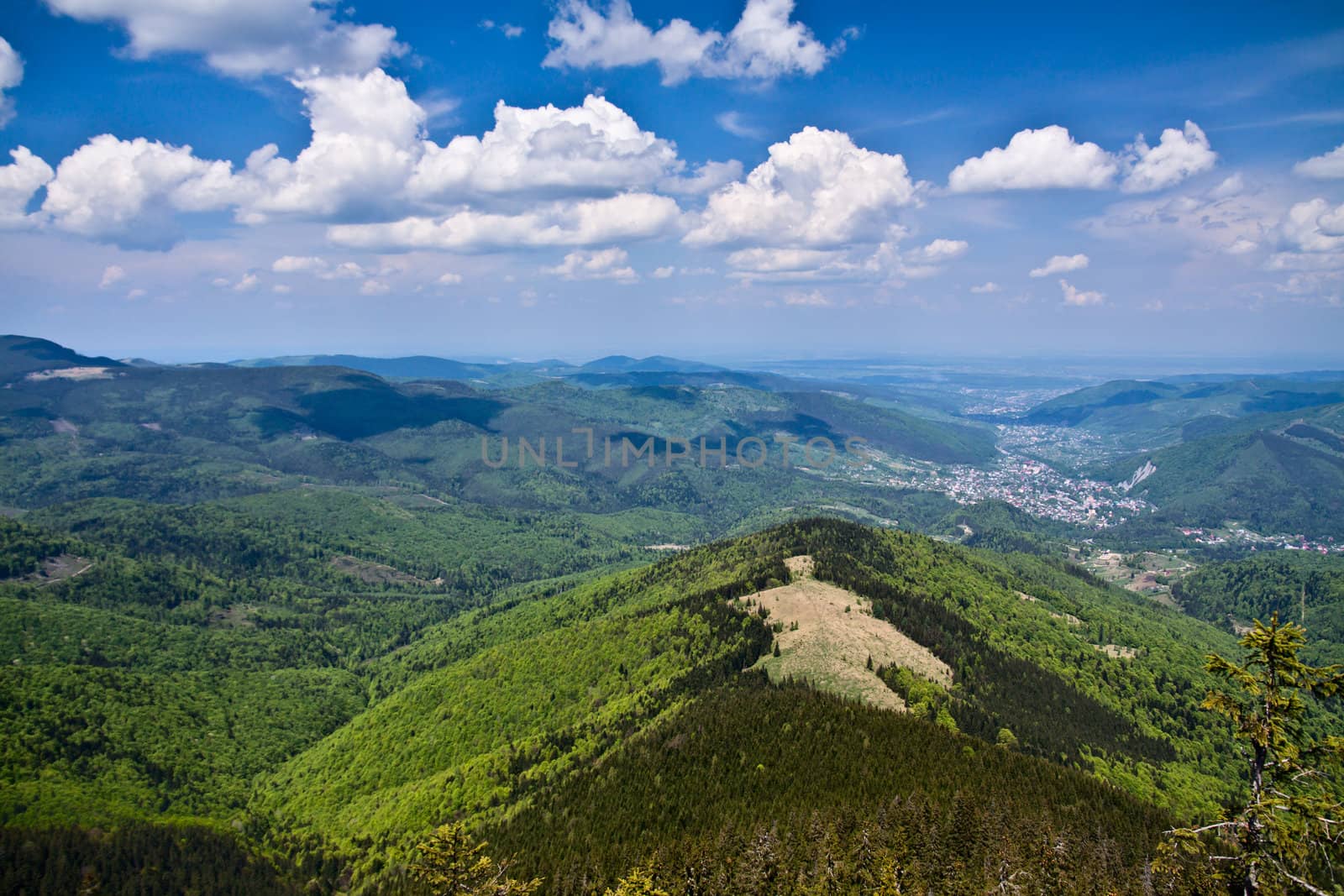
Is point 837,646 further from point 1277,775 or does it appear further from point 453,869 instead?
Result: point 1277,775

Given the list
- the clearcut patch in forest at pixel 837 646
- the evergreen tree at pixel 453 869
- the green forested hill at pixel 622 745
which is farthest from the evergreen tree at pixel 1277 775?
the clearcut patch in forest at pixel 837 646

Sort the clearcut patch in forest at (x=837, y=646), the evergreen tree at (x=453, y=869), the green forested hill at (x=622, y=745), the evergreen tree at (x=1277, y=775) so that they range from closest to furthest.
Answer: the evergreen tree at (x=1277, y=775) → the evergreen tree at (x=453, y=869) → the green forested hill at (x=622, y=745) → the clearcut patch in forest at (x=837, y=646)

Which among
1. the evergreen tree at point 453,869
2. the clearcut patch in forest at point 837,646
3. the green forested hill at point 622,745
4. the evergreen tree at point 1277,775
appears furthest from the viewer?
the clearcut patch in forest at point 837,646

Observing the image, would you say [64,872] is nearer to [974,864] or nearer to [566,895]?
[566,895]

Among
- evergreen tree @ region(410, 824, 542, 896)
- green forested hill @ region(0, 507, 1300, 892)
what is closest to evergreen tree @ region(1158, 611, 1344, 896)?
evergreen tree @ region(410, 824, 542, 896)

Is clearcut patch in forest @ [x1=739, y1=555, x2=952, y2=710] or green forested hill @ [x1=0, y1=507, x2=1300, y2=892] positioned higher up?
clearcut patch in forest @ [x1=739, y1=555, x2=952, y2=710]

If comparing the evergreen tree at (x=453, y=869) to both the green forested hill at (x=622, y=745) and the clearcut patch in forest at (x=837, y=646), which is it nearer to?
the green forested hill at (x=622, y=745)

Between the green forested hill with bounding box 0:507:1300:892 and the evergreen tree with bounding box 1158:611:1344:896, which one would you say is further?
the green forested hill with bounding box 0:507:1300:892

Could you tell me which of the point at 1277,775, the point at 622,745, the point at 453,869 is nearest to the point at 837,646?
the point at 622,745

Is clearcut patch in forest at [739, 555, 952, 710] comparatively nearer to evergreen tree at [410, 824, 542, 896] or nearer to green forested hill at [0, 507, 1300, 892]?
green forested hill at [0, 507, 1300, 892]
